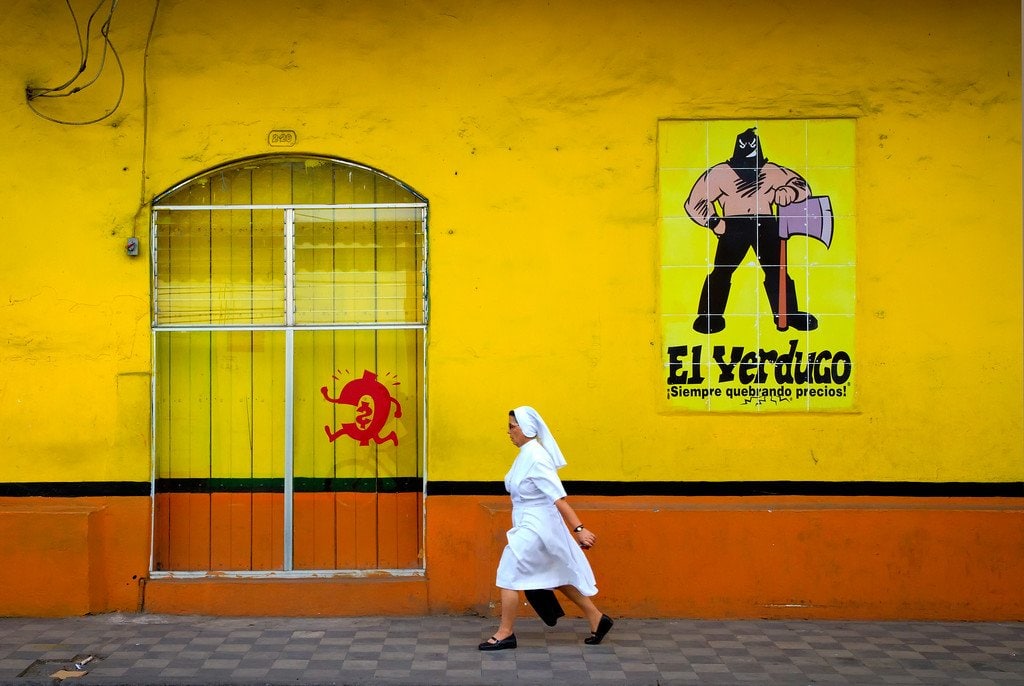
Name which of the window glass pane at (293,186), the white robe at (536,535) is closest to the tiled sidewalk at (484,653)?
the white robe at (536,535)

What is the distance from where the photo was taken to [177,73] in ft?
25.9

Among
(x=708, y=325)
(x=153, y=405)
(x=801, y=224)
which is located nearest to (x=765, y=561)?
(x=708, y=325)

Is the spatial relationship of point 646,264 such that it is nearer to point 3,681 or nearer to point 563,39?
point 563,39

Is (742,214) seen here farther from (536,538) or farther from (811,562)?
(536,538)

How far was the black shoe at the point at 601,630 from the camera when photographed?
6926 millimetres

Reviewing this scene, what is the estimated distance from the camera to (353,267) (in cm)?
813

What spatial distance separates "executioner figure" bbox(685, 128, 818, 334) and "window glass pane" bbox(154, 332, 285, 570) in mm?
3317

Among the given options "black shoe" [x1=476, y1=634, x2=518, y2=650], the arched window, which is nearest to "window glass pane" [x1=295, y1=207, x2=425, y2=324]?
the arched window

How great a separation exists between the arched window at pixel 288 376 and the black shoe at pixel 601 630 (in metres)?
1.71

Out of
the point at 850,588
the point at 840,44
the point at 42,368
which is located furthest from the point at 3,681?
the point at 840,44

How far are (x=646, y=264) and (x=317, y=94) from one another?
2.77m

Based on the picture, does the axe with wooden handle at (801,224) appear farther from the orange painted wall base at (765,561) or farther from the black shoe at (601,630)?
the black shoe at (601,630)

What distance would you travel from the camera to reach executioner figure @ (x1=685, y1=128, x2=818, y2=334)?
788 centimetres

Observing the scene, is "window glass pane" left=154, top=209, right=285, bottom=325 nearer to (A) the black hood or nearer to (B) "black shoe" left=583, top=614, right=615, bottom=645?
(B) "black shoe" left=583, top=614, right=615, bottom=645
